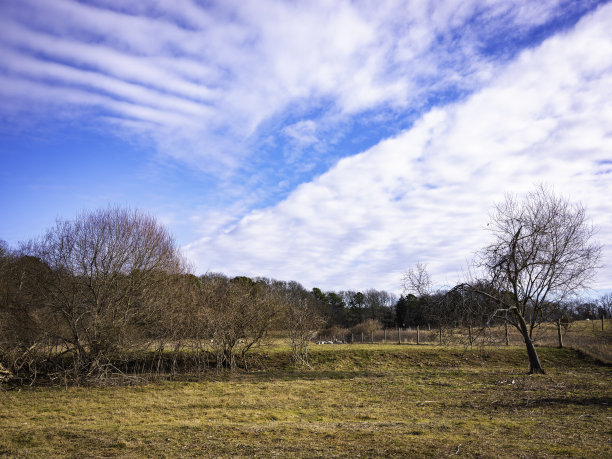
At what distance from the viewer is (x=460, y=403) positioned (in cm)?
1165

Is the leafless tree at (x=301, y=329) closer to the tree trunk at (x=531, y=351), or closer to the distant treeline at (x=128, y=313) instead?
the distant treeline at (x=128, y=313)

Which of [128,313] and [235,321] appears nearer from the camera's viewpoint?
[128,313]

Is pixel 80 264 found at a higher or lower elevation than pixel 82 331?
higher

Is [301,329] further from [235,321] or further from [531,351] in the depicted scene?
[531,351]

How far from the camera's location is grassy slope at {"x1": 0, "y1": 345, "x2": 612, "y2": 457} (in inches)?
277

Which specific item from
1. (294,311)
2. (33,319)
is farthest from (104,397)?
(294,311)

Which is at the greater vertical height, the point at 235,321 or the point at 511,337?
the point at 235,321

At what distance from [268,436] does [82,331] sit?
13168 mm

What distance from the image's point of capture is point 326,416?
10.2 meters

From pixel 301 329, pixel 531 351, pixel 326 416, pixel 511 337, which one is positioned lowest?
pixel 326 416

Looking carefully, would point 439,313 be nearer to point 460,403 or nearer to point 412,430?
point 460,403

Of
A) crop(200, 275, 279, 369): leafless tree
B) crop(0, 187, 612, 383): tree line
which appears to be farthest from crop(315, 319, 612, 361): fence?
crop(200, 275, 279, 369): leafless tree

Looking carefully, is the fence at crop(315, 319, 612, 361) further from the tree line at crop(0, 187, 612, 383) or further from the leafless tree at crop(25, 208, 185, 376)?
the leafless tree at crop(25, 208, 185, 376)

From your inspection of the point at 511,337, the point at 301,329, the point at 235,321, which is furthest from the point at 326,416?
the point at 511,337
